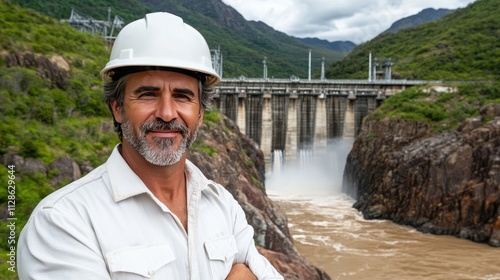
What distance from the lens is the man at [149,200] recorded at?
1369 millimetres

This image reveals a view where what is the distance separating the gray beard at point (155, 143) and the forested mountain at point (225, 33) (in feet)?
116

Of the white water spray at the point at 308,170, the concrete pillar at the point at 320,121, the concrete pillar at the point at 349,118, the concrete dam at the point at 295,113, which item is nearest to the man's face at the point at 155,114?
the concrete dam at the point at 295,113

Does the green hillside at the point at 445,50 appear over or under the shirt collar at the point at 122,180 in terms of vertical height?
over

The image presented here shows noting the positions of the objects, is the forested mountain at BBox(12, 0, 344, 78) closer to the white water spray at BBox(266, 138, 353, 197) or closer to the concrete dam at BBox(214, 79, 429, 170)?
the concrete dam at BBox(214, 79, 429, 170)

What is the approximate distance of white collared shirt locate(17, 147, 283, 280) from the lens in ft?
4.36

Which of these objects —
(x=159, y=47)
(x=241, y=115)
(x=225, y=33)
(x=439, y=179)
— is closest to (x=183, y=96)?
(x=159, y=47)

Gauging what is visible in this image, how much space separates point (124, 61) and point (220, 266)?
0.91m

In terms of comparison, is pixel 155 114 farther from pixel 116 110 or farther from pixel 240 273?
pixel 240 273

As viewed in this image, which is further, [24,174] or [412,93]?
[412,93]

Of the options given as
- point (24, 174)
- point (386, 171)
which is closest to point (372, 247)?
point (386, 171)

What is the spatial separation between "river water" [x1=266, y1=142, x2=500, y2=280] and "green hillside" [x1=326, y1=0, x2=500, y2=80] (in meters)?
19.5

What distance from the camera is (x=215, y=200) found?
6.61 feet

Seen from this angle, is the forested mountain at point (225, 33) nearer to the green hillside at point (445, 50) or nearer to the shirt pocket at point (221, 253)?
the green hillside at point (445, 50)

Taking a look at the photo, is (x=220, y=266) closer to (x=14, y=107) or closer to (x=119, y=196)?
(x=119, y=196)
